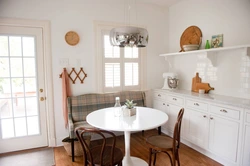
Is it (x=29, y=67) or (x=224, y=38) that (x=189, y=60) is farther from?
(x=29, y=67)

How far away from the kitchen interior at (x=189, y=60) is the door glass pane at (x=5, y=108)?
701 mm

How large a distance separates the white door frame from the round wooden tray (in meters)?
2.57

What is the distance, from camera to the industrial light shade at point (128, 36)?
1925mm

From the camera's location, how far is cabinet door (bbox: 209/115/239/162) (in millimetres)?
2256

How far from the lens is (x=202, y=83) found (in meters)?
3.20

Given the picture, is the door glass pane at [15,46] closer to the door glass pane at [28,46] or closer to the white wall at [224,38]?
the door glass pane at [28,46]

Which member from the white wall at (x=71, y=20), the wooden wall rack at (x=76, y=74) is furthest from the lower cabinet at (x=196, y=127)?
the wooden wall rack at (x=76, y=74)

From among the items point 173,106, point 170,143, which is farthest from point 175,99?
point 170,143

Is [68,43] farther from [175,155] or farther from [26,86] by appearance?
[175,155]

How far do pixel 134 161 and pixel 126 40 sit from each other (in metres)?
1.67

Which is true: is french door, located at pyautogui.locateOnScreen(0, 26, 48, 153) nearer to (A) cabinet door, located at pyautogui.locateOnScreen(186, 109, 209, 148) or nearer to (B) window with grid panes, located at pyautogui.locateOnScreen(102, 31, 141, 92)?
(B) window with grid panes, located at pyautogui.locateOnScreen(102, 31, 141, 92)

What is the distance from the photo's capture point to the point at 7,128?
2.86 meters

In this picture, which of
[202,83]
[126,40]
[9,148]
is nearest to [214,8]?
[202,83]

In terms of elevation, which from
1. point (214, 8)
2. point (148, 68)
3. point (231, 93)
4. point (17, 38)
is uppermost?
point (214, 8)
